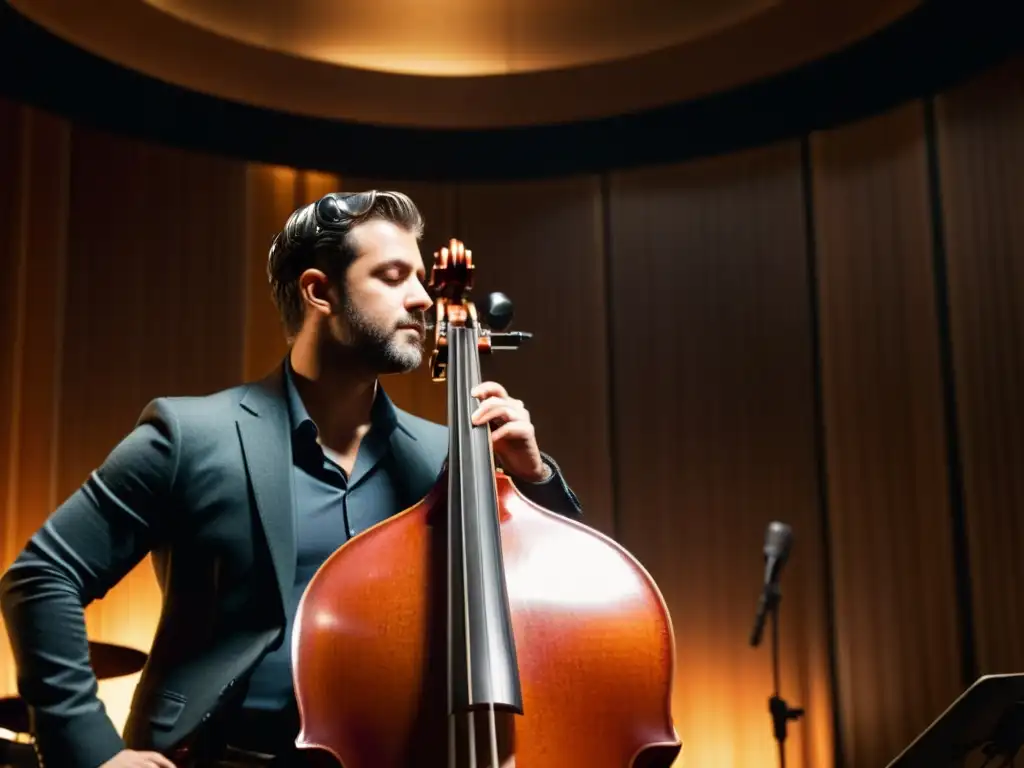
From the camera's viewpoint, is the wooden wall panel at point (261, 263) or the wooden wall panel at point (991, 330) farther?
the wooden wall panel at point (261, 263)

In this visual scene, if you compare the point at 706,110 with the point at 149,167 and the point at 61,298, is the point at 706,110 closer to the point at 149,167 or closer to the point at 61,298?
the point at 149,167

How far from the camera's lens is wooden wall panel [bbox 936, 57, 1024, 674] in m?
3.57

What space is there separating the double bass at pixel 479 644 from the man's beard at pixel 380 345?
0.24m

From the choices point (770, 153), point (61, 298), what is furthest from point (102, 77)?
point (770, 153)

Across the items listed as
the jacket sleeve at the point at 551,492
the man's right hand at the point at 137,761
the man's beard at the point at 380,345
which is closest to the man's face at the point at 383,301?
the man's beard at the point at 380,345

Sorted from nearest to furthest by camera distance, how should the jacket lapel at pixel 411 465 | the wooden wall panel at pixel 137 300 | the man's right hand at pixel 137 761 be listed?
the man's right hand at pixel 137 761, the jacket lapel at pixel 411 465, the wooden wall panel at pixel 137 300

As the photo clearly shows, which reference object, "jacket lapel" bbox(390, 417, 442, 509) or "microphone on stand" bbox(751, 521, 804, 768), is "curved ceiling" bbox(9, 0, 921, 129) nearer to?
"microphone on stand" bbox(751, 521, 804, 768)

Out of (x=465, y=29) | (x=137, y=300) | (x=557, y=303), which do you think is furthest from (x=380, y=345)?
(x=465, y=29)

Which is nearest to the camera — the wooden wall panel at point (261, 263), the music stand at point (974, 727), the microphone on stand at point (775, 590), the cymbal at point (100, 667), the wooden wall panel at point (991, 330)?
the music stand at point (974, 727)

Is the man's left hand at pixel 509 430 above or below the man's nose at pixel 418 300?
below

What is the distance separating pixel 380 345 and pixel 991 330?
2.94 metres

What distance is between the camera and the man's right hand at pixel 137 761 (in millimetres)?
1183

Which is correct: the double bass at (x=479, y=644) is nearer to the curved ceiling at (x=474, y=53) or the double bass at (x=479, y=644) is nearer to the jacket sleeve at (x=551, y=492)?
the jacket sleeve at (x=551, y=492)

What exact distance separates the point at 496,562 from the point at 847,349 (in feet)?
10.7
